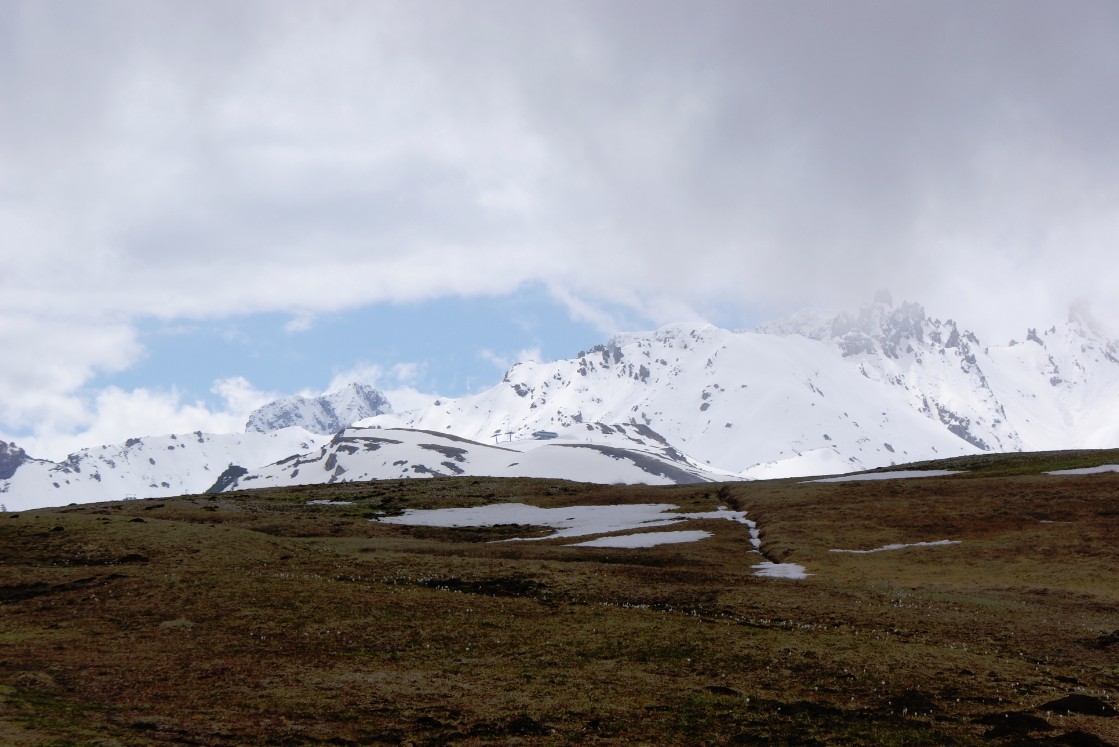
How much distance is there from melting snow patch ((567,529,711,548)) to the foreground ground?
2741 mm

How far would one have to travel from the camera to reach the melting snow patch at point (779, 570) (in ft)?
194

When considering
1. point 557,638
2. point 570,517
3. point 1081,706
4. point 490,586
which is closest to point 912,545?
point 490,586

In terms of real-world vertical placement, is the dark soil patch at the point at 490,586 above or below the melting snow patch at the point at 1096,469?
below

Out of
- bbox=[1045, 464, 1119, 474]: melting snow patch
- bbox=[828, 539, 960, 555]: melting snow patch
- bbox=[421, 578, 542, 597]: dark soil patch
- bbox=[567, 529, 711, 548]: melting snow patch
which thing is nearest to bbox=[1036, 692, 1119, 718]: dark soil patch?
bbox=[421, 578, 542, 597]: dark soil patch

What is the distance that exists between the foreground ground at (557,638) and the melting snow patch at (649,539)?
108 inches

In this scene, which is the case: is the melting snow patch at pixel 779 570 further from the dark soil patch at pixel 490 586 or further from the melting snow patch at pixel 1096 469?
the melting snow patch at pixel 1096 469

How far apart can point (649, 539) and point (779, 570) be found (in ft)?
54.9

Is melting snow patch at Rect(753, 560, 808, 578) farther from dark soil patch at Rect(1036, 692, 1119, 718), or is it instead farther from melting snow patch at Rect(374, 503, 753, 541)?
dark soil patch at Rect(1036, 692, 1119, 718)

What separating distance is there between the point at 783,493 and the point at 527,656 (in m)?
70.4

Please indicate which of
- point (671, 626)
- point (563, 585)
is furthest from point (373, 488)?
point (671, 626)

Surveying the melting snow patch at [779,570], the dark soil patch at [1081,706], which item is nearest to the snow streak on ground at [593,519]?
the melting snow patch at [779,570]

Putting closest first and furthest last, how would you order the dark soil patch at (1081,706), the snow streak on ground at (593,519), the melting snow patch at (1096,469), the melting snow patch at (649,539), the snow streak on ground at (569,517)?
1. the dark soil patch at (1081,706)
2. the melting snow patch at (649,539)
3. the snow streak on ground at (593,519)
4. the snow streak on ground at (569,517)
5. the melting snow patch at (1096,469)

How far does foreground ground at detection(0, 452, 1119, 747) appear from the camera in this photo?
28.0 m

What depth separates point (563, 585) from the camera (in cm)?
5141
